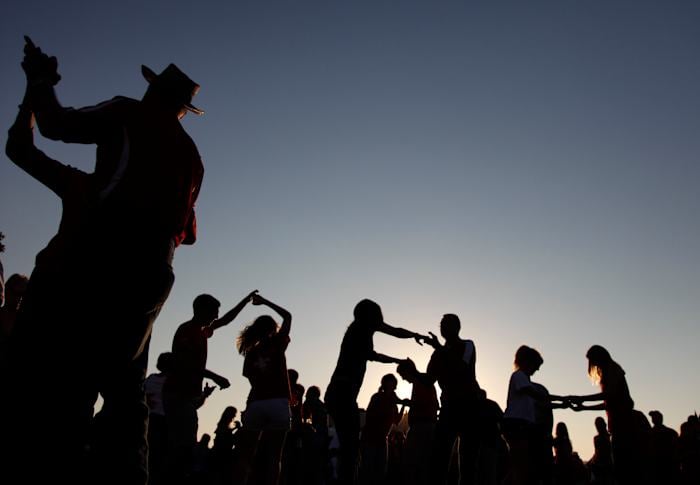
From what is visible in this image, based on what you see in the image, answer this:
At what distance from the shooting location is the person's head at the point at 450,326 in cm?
717

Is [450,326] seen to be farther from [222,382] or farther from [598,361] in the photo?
[222,382]

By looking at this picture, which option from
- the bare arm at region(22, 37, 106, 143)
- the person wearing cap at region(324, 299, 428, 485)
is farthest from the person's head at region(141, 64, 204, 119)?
the person wearing cap at region(324, 299, 428, 485)

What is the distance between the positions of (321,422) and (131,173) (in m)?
10.2

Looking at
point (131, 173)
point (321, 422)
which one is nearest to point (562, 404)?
point (321, 422)

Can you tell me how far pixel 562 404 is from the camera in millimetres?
7504

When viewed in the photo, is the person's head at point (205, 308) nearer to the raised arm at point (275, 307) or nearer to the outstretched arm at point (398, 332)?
the raised arm at point (275, 307)

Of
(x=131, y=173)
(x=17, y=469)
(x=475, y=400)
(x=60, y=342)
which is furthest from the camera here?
(x=475, y=400)

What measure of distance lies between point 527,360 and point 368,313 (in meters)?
2.88

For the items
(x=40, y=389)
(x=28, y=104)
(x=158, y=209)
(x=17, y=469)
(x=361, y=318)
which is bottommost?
(x=17, y=469)

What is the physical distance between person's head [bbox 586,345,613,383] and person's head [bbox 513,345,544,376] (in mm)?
647

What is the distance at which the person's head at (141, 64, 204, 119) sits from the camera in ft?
10.2

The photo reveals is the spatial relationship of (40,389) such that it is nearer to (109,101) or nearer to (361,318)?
(109,101)

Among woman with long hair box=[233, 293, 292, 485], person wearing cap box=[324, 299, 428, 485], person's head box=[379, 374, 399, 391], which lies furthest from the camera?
person's head box=[379, 374, 399, 391]

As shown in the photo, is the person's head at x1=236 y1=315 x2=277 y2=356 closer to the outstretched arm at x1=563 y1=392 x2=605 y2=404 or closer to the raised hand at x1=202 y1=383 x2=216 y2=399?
the raised hand at x1=202 y1=383 x2=216 y2=399
